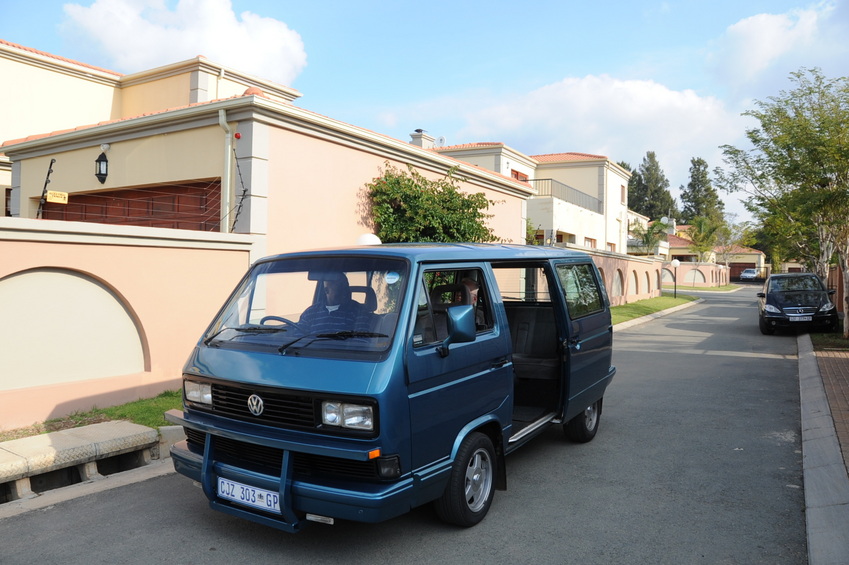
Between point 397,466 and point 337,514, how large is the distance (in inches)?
16.4

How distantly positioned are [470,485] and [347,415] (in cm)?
122

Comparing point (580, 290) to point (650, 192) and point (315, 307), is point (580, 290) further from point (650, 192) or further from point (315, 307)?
point (650, 192)

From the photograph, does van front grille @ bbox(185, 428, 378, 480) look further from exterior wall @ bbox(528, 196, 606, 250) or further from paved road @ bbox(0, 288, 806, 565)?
exterior wall @ bbox(528, 196, 606, 250)

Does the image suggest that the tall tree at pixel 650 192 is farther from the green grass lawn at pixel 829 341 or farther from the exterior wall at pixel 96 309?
the exterior wall at pixel 96 309

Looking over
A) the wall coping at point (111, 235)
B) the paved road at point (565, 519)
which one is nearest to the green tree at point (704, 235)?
the paved road at point (565, 519)

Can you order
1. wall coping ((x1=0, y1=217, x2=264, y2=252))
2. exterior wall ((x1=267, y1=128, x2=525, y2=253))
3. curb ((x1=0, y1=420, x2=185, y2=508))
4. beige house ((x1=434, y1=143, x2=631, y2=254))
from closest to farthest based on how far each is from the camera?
curb ((x1=0, y1=420, x2=185, y2=508))
wall coping ((x1=0, y1=217, x2=264, y2=252))
exterior wall ((x1=267, y1=128, x2=525, y2=253))
beige house ((x1=434, y1=143, x2=631, y2=254))

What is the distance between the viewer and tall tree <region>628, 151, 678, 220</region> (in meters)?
83.7

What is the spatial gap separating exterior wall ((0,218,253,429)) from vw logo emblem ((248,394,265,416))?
4.00 meters

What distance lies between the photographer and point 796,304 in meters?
16.5

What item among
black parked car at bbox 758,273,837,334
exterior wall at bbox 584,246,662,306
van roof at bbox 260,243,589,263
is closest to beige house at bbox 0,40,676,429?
van roof at bbox 260,243,589,263

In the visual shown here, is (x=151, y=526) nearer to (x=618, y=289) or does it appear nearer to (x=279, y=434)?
(x=279, y=434)

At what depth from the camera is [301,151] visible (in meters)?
10.6

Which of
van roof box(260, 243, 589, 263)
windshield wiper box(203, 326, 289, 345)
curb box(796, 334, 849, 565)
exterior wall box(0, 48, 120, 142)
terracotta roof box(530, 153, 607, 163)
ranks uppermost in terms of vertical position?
terracotta roof box(530, 153, 607, 163)

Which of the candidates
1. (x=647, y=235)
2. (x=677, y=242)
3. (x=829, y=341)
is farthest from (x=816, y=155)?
(x=677, y=242)
